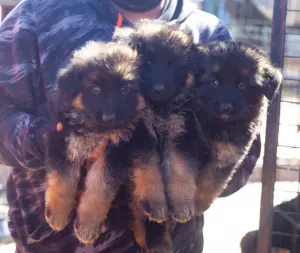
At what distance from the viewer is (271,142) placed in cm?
346

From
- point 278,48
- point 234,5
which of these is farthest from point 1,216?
point 234,5

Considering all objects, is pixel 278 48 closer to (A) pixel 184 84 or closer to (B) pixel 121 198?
(A) pixel 184 84

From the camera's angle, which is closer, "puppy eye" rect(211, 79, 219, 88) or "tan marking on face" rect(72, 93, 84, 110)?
"tan marking on face" rect(72, 93, 84, 110)

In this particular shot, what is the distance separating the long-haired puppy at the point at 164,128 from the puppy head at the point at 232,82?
0.28 feet

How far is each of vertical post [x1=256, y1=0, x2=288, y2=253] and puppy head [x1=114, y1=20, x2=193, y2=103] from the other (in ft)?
3.77

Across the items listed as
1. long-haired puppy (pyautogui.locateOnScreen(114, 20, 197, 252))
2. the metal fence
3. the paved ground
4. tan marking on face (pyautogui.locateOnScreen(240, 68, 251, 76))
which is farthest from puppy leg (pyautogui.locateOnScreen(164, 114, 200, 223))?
the paved ground

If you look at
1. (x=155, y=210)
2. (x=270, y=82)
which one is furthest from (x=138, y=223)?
(x=270, y=82)

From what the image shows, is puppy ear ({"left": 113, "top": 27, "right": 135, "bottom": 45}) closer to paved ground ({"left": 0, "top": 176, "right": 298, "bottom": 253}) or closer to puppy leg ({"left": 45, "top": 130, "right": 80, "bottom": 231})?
puppy leg ({"left": 45, "top": 130, "right": 80, "bottom": 231})

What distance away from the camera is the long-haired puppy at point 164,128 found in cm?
205

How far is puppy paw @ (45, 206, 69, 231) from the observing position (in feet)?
6.93

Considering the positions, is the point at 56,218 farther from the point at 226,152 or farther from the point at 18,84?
the point at 226,152

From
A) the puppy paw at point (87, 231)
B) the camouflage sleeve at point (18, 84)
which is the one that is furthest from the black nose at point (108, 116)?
the puppy paw at point (87, 231)

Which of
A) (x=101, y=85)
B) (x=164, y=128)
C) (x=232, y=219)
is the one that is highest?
(x=101, y=85)

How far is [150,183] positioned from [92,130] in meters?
0.33
